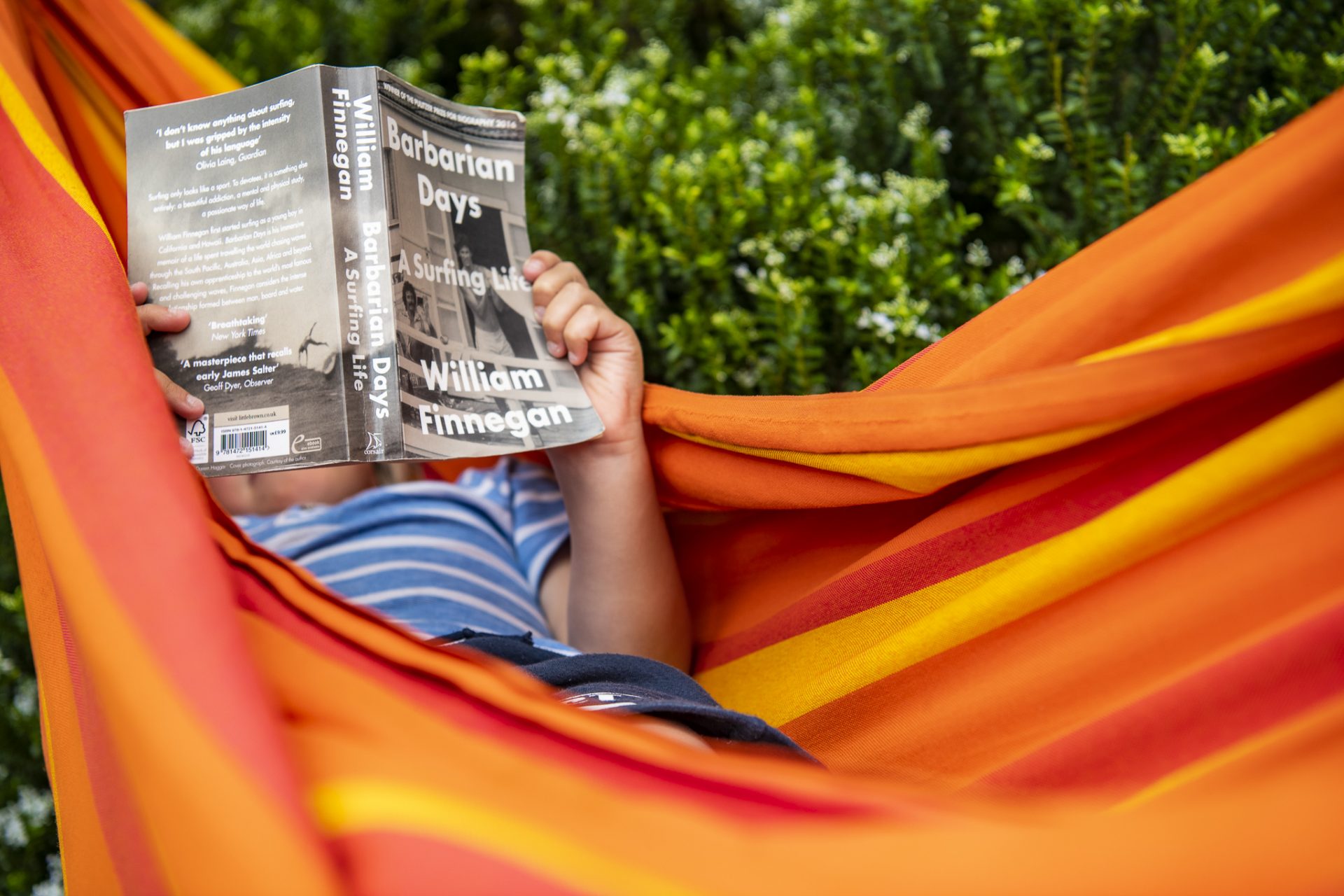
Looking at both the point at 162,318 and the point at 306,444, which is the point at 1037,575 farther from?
the point at 162,318

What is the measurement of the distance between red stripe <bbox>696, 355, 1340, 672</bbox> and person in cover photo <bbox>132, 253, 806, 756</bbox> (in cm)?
17

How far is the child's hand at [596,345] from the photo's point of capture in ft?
2.96

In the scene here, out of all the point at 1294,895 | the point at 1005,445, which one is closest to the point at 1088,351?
the point at 1005,445

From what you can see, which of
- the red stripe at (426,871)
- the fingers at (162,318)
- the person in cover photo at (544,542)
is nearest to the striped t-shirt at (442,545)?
the person in cover photo at (544,542)

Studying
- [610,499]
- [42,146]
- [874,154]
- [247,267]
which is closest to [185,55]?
[42,146]

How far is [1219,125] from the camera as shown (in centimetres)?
126

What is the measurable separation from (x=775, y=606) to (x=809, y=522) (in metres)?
0.09

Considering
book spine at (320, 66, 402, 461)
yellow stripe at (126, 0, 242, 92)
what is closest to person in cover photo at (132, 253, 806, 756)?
book spine at (320, 66, 402, 461)

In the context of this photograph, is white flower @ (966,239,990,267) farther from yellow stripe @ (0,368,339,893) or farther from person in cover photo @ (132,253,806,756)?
yellow stripe @ (0,368,339,893)

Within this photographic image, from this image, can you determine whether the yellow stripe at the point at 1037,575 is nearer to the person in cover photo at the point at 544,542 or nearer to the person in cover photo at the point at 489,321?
the person in cover photo at the point at 544,542

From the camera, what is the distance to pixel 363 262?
781mm

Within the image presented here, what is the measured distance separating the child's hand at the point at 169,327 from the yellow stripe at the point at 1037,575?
0.54 metres

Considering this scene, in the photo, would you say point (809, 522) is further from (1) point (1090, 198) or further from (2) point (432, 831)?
(1) point (1090, 198)

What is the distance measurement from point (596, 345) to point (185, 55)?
2.24 ft
